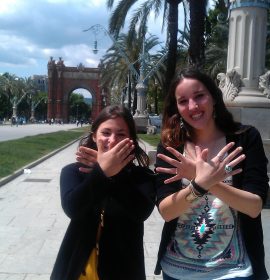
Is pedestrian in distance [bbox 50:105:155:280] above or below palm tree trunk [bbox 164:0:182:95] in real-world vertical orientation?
below

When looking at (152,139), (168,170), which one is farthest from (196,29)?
(152,139)

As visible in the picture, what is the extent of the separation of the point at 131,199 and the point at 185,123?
45 cm

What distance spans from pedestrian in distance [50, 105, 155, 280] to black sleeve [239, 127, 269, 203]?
47 centimetres

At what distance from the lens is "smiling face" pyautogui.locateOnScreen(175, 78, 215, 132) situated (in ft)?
7.47

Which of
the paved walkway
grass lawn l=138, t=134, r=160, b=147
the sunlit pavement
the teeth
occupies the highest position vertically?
the teeth

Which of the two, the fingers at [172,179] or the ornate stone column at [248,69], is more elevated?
the ornate stone column at [248,69]

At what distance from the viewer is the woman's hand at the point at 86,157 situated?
2.37 m

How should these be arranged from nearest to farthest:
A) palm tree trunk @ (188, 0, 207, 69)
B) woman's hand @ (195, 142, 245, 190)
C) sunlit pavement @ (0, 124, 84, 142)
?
woman's hand @ (195, 142, 245, 190)
palm tree trunk @ (188, 0, 207, 69)
sunlit pavement @ (0, 124, 84, 142)

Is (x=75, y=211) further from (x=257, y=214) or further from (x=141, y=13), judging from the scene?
(x=141, y=13)

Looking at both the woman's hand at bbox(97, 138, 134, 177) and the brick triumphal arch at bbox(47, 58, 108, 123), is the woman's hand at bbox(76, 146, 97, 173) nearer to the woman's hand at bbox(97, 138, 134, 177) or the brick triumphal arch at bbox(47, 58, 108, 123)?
the woman's hand at bbox(97, 138, 134, 177)

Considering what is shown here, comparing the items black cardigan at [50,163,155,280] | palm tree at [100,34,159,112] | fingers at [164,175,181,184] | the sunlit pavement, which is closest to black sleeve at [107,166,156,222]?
black cardigan at [50,163,155,280]

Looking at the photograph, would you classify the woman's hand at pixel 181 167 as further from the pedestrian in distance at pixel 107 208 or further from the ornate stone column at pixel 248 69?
the ornate stone column at pixel 248 69

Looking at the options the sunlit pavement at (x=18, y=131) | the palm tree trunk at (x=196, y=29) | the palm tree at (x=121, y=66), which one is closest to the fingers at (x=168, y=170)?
the palm tree trunk at (x=196, y=29)

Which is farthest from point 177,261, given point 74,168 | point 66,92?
point 66,92
